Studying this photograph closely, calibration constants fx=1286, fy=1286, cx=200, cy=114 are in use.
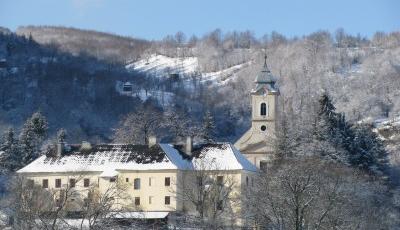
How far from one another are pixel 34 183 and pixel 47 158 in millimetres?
4624

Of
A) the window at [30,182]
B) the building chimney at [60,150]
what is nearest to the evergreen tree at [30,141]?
the building chimney at [60,150]

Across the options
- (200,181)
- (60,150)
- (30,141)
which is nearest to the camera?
(200,181)

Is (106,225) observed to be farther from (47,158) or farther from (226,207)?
(47,158)

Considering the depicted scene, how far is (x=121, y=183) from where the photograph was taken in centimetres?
9712

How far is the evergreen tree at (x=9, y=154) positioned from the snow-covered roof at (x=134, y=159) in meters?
6.58

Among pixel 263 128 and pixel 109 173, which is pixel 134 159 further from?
pixel 263 128

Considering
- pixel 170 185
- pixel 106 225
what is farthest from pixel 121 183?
pixel 106 225

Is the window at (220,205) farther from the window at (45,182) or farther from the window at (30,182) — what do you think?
the window at (45,182)

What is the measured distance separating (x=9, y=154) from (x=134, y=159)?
14.7m

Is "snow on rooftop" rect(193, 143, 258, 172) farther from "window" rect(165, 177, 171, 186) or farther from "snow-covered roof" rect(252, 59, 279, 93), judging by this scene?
"snow-covered roof" rect(252, 59, 279, 93)

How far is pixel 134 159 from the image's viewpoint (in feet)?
326

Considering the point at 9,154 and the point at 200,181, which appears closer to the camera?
the point at 200,181

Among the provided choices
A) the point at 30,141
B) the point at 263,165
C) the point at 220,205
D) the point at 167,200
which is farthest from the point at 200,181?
the point at 30,141

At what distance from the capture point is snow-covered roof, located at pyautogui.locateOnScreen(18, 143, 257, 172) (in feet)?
323
